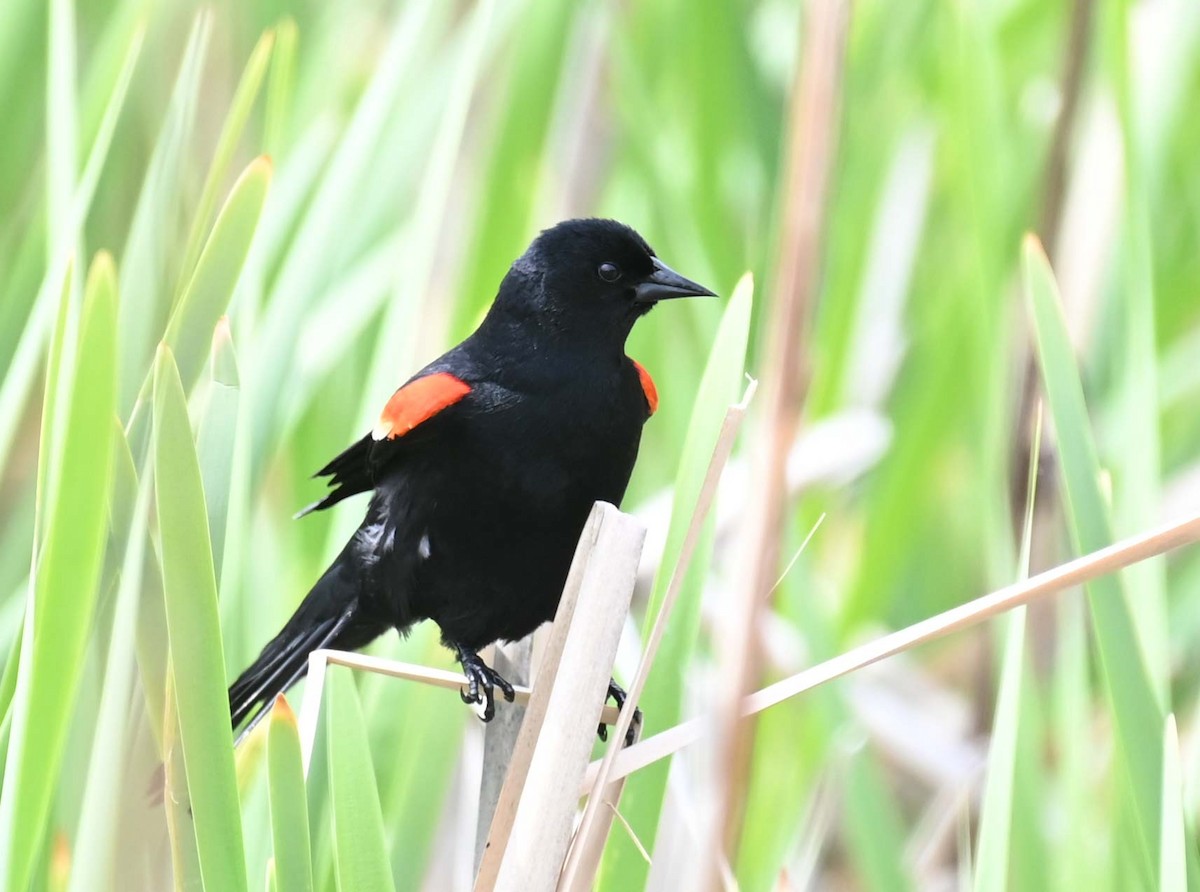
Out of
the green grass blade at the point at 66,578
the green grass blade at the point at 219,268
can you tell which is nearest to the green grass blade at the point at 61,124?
the green grass blade at the point at 219,268

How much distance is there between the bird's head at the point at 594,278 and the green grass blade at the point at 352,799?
2.01 ft

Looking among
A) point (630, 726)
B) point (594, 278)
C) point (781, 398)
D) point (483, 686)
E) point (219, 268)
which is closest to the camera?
point (781, 398)

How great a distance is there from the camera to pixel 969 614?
2.63 feet

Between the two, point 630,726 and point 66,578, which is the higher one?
point 66,578

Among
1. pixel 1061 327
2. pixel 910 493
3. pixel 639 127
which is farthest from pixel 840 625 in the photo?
pixel 1061 327

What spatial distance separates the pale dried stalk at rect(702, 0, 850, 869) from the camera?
683mm

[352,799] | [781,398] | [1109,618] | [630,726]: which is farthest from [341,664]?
[1109,618]

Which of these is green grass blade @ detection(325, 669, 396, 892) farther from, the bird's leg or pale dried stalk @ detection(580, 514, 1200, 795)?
the bird's leg

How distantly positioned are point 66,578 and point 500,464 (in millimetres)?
545

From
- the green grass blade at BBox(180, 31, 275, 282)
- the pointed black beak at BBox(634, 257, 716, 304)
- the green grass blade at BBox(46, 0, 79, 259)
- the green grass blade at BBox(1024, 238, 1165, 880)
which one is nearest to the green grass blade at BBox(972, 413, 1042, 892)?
the green grass blade at BBox(1024, 238, 1165, 880)

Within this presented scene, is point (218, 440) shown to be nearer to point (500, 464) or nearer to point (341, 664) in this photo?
point (341, 664)

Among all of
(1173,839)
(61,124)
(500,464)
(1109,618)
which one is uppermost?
(61,124)

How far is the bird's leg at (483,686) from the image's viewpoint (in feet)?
3.86

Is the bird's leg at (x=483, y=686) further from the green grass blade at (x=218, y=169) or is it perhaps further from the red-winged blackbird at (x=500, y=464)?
the green grass blade at (x=218, y=169)
